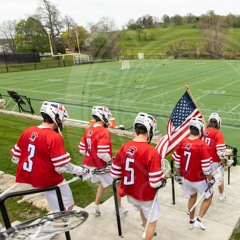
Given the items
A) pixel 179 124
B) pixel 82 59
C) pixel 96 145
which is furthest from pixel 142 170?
pixel 82 59

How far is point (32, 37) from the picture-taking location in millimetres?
64500

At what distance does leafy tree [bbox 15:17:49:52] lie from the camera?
63062 mm

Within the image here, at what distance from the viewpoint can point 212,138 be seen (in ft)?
17.8

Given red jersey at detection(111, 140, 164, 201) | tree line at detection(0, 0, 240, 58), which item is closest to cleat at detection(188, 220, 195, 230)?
red jersey at detection(111, 140, 164, 201)

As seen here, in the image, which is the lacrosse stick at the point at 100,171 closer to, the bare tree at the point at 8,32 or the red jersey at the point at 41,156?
the red jersey at the point at 41,156

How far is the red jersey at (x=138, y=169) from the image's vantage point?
3484 mm

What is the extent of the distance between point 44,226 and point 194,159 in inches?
99.0

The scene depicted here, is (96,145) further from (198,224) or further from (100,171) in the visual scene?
(198,224)

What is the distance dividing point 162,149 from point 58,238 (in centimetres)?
218

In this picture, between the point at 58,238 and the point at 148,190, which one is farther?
the point at 58,238

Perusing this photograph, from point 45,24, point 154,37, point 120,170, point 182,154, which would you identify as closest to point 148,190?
point 120,170

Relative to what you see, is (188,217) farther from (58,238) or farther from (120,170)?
(58,238)

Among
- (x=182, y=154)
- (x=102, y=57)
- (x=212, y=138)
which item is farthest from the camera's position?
(x=102, y=57)

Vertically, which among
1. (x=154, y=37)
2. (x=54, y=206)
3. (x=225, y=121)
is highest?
(x=154, y=37)
